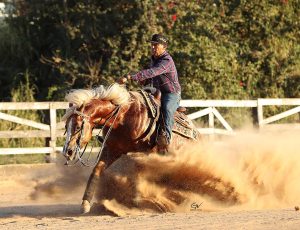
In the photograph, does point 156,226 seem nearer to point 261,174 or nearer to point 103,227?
point 103,227

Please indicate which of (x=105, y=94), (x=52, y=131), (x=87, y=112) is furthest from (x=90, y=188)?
(x=52, y=131)

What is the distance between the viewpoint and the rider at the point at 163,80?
33.6ft

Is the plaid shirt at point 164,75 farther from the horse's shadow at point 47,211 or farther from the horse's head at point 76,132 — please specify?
the horse's shadow at point 47,211

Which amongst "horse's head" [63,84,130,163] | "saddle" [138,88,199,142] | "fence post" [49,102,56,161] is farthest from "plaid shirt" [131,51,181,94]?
"fence post" [49,102,56,161]

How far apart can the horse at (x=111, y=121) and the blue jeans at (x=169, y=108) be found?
9 centimetres

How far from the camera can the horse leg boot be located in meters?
9.88

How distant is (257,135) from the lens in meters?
12.5

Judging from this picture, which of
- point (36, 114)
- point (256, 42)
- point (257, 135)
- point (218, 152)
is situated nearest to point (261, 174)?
point (218, 152)

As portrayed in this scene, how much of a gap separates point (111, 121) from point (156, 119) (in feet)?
2.21

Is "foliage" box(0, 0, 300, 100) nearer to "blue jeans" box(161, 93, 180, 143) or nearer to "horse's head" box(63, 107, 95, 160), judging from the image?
"blue jeans" box(161, 93, 180, 143)

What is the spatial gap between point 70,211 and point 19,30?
1175cm

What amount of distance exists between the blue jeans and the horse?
0.09 metres

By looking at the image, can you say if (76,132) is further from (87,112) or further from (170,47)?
(170,47)

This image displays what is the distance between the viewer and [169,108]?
409 inches
